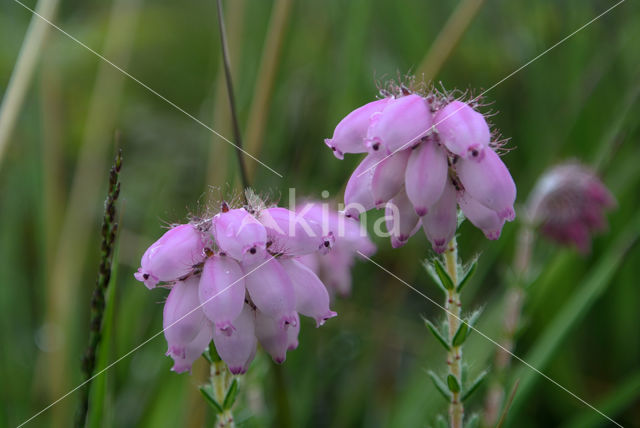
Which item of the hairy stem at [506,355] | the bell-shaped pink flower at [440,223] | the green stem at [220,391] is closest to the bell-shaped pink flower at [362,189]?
the bell-shaped pink flower at [440,223]

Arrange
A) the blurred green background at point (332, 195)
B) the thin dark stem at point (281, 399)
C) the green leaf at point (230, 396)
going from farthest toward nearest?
the blurred green background at point (332, 195) → the thin dark stem at point (281, 399) → the green leaf at point (230, 396)

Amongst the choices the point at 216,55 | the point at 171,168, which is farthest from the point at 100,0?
the point at 171,168

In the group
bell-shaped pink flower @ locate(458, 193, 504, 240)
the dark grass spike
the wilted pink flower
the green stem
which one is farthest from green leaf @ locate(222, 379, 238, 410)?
the wilted pink flower

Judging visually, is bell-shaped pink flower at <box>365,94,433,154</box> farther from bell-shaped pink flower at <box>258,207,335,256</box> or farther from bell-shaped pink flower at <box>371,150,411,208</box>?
bell-shaped pink flower at <box>258,207,335,256</box>

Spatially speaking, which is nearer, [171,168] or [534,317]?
[534,317]

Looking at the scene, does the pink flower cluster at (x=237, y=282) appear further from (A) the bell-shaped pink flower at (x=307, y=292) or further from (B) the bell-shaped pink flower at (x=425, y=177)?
(B) the bell-shaped pink flower at (x=425, y=177)

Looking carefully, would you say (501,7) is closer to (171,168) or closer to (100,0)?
(171,168)
